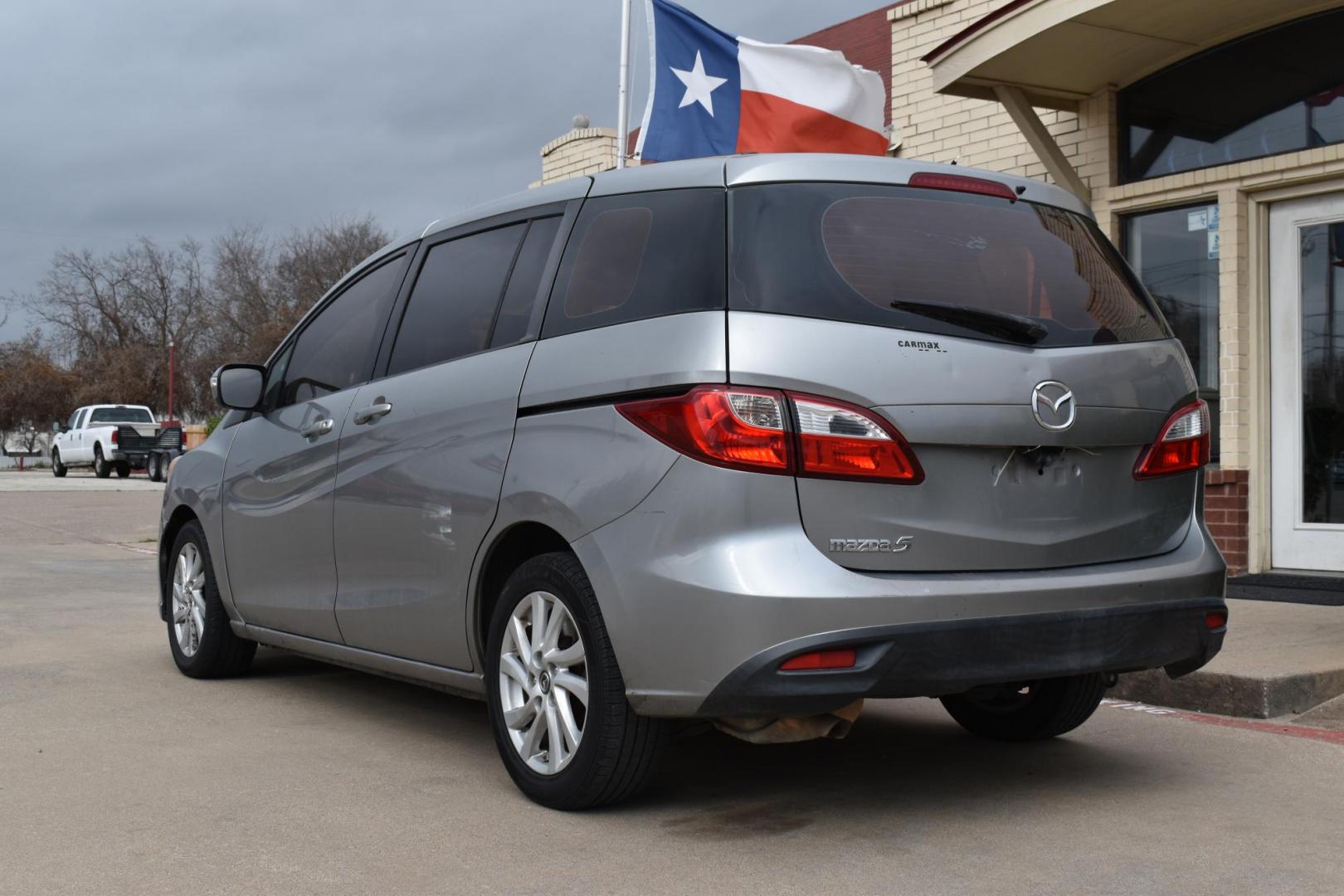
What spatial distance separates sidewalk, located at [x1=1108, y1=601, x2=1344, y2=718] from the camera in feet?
19.5

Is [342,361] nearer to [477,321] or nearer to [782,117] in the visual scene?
[477,321]

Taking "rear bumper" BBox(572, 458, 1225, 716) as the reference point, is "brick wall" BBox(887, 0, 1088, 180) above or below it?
above

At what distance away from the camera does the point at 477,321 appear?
5.04 metres

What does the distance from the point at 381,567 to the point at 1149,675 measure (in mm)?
3259

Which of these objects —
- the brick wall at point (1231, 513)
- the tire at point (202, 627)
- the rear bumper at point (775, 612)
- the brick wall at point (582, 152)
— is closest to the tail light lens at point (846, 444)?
the rear bumper at point (775, 612)

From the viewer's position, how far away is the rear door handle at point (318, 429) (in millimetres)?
5688

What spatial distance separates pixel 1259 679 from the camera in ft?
19.4

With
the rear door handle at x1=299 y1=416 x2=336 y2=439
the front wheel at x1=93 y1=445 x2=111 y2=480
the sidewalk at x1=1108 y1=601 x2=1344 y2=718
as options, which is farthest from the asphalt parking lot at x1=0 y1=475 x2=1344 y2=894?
the front wheel at x1=93 y1=445 x2=111 y2=480

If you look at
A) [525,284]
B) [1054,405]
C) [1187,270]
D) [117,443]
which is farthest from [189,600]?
[117,443]

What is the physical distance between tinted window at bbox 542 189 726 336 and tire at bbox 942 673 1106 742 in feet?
6.23

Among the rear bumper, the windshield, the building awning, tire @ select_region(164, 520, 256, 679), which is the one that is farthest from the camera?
the windshield

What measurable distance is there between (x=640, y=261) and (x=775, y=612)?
1.19m

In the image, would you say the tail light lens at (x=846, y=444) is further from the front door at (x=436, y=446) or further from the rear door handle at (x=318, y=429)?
the rear door handle at (x=318, y=429)

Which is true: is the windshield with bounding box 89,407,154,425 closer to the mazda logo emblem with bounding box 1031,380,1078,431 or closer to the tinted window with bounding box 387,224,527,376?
the tinted window with bounding box 387,224,527,376
